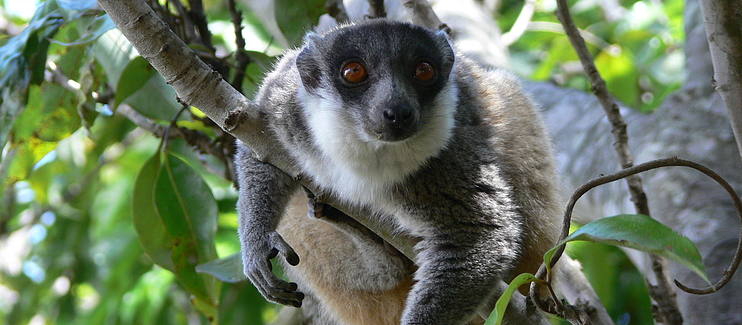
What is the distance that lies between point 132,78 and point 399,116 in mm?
1623

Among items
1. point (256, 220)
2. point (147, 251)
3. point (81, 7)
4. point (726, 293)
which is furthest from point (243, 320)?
point (726, 293)

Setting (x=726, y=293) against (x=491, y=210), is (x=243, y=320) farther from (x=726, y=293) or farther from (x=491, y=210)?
(x=726, y=293)

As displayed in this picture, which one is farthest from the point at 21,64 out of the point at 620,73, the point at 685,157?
the point at 620,73

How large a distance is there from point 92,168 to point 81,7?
392cm

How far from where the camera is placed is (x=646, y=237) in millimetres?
1983

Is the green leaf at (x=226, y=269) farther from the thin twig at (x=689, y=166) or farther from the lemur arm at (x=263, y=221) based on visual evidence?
the thin twig at (x=689, y=166)

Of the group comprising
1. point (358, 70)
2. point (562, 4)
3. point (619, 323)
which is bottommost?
point (619, 323)

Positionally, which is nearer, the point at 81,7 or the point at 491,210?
the point at 491,210

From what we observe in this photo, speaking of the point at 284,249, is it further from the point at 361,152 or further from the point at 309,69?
the point at 309,69

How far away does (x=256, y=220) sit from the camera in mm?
3395

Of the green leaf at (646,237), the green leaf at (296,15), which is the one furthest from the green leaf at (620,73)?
the green leaf at (646,237)

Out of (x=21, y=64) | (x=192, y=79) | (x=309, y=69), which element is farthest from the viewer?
(x=21, y=64)

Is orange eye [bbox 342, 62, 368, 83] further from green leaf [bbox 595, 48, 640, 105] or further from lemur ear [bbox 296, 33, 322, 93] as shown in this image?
green leaf [bbox 595, 48, 640, 105]

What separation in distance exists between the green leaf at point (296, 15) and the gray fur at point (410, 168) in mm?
557
